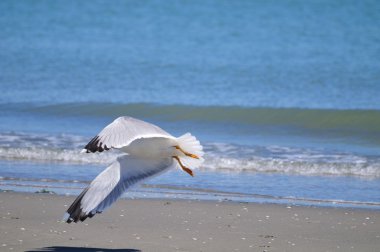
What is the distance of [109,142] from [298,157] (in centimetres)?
547

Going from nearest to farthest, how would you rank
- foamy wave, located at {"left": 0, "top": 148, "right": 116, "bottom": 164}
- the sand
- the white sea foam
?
1. the sand
2. the white sea foam
3. foamy wave, located at {"left": 0, "top": 148, "right": 116, "bottom": 164}

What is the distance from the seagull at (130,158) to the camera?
20.0ft

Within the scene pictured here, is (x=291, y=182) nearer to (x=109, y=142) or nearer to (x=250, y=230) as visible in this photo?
(x=250, y=230)

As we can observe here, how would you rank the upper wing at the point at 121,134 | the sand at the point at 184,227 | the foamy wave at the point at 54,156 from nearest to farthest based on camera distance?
the upper wing at the point at 121,134
the sand at the point at 184,227
the foamy wave at the point at 54,156

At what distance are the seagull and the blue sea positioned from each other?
1.92 m

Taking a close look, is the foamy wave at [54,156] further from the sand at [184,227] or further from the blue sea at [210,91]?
the sand at [184,227]

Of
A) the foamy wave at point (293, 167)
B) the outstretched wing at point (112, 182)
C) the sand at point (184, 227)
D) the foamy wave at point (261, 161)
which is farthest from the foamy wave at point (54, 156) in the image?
the outstretched wing at point (112, 182)

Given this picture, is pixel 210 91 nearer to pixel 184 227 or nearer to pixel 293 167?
pixel 293 167

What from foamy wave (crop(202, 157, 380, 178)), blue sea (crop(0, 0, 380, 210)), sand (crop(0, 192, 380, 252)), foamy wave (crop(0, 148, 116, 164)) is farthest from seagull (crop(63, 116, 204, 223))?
foamy wave (crop(0, 148, 116, 164))

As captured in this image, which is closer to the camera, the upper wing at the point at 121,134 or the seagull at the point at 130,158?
the upper wing at the point at 121,134

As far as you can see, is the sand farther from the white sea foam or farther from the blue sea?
the white sea foam

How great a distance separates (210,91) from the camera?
18.7 metres

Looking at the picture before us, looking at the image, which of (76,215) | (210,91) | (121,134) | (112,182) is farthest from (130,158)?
(210,91)

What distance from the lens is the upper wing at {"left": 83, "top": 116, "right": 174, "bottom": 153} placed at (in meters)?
5.97
